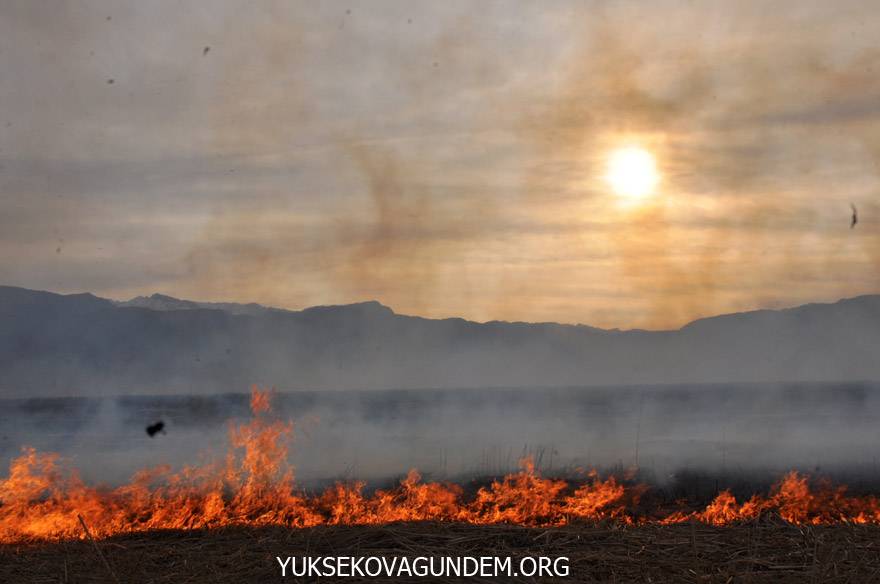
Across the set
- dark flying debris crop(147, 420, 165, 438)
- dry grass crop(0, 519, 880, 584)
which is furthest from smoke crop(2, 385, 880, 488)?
dry grass crop(0, 519, 880, 584)

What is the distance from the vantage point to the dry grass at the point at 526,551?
892 cm

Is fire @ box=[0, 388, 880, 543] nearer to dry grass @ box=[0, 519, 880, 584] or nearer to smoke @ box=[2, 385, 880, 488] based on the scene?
dry grass @ box=[0, 519, 880, 584]

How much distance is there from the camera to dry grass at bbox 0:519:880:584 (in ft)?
29.3

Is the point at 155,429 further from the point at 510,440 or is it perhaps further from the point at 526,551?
the point at 526,551

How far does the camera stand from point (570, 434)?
4188 inches

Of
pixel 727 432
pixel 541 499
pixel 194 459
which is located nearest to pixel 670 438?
pixel 727 432

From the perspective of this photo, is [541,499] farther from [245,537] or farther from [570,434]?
[570,434]

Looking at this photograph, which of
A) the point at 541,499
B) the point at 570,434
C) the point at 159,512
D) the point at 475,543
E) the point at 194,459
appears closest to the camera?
the point at 475,543

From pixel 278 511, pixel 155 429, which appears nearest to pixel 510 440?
pixel 155 429

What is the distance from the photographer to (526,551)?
9312mm

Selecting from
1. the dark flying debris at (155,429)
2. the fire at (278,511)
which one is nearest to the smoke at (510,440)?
the dark flying debris at (155,429)

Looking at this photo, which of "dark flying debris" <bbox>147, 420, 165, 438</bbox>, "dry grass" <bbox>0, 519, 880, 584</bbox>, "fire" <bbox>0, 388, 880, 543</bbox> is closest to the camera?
"dry grass" <bbox>0, 519, 880, 584</bbox>

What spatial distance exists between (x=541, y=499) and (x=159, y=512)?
8351mm

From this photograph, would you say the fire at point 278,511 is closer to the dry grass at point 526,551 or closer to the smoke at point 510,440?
the dry grass at point 526,551
